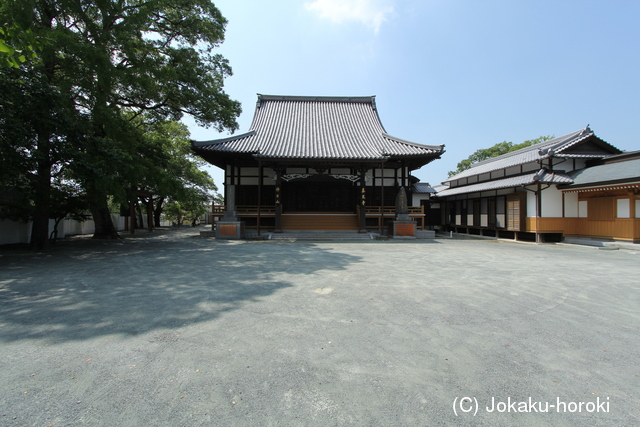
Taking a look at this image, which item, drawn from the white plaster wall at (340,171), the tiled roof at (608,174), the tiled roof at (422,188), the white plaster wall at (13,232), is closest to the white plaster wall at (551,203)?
the tiled roof at (608,174)

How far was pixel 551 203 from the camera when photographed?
1434 centimetres

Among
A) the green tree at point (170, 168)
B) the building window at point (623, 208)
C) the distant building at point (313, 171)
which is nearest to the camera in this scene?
the green tree at point (170, 168)

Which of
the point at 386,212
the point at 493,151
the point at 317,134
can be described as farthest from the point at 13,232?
→ the point at 493,151

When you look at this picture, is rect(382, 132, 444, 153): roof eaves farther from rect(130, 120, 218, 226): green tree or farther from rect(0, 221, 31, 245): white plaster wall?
rect(0, 221, 31, 245): white plaster wall

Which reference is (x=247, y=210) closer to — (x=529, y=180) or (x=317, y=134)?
(x=317, y=134)

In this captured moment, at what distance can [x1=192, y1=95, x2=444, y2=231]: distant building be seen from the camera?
1484 centimetres

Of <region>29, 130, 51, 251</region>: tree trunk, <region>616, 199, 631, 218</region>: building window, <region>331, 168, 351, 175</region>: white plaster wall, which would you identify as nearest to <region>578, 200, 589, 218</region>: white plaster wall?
<region>616, 199, 631, 218</region>: building window

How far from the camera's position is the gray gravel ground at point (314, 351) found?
202 cm

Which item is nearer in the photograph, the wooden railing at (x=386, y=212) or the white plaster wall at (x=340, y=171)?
the wooden railing at (x=386, y=212)

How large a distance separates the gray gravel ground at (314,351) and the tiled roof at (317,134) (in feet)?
33.4

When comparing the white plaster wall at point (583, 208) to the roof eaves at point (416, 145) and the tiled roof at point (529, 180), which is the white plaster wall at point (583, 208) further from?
the roof eaves at point (416, 145)

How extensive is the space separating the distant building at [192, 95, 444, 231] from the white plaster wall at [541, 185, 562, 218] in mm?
5679

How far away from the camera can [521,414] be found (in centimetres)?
204

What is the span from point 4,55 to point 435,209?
25220mm
